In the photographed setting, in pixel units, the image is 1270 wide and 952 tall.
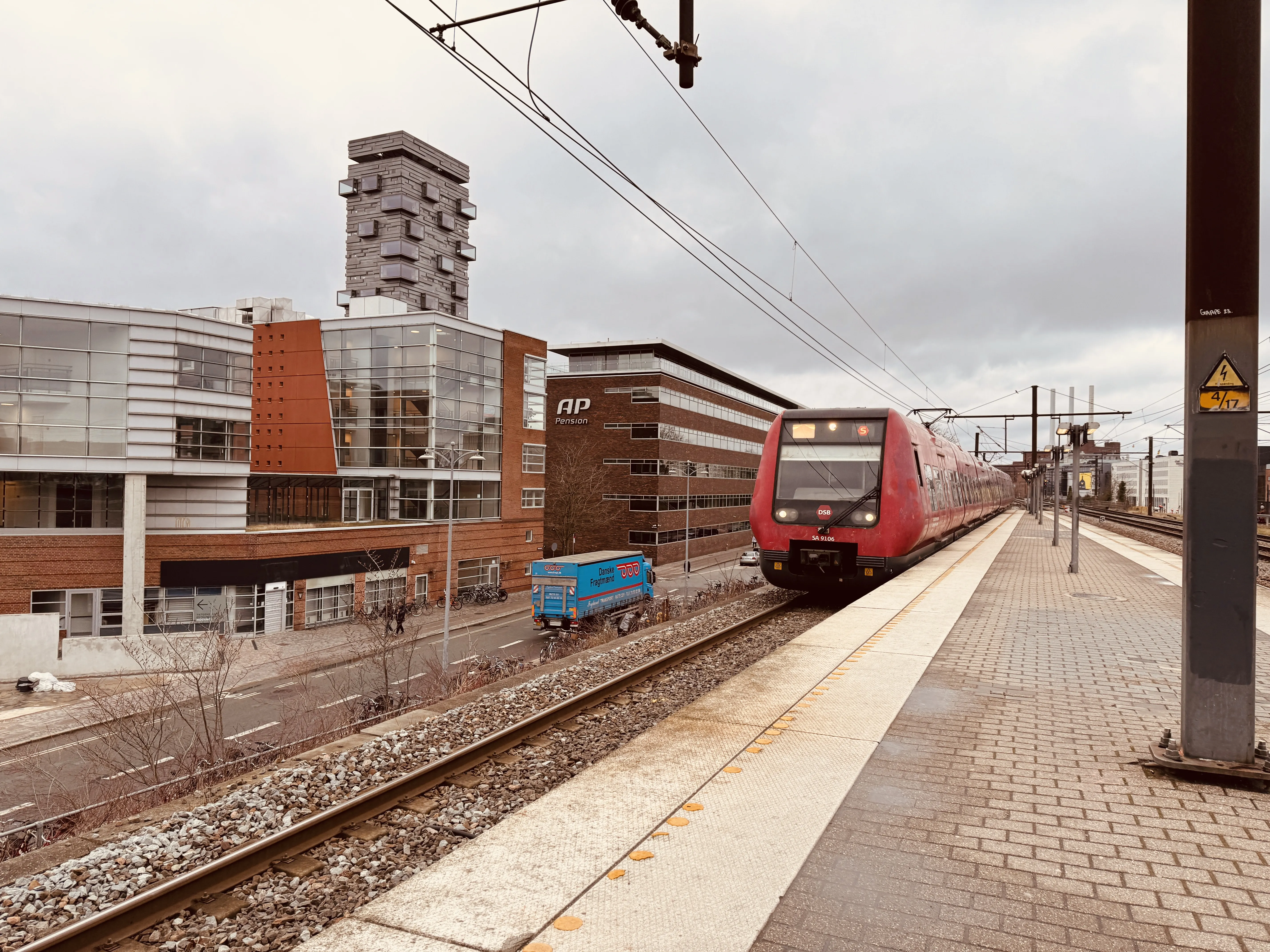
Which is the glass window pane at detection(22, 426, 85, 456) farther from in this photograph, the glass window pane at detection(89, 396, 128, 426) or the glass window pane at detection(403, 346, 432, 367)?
the glass window pane at detection(403, 346, 432, 367)

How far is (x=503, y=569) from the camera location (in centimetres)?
4100

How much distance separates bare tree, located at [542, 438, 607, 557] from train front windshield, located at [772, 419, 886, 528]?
36811 mm

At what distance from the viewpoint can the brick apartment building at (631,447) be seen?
5503 centimetres

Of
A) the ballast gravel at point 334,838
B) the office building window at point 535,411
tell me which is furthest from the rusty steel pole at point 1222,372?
the office building window at point 535,411

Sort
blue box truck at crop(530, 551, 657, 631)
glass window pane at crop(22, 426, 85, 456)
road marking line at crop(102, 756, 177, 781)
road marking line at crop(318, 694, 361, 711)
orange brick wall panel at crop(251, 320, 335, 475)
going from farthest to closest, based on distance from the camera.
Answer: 1. orange brick wall panel at crop(251, 320, 335, 475)
2. blue box truck at crop(530, 551, 657, 631)
3. glass window pane at crop(22, 426, 85, 456)
4. road marking line at crop(318, 694, 361, 711)
5. road marking line at crop(102, 756, 177, 781)

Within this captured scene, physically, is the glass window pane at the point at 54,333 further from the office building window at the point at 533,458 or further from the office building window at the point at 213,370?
the office building window at the point at 533,458

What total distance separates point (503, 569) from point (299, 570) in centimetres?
1268

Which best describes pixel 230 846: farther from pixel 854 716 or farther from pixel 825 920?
pixel 854 716

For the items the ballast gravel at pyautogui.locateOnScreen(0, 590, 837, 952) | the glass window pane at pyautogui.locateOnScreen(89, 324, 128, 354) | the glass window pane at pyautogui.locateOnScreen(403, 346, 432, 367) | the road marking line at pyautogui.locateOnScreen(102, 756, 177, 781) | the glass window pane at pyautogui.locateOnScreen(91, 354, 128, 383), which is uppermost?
the glass window pane at pyautogui.locateOnScreen(403, 346, 432, 367)

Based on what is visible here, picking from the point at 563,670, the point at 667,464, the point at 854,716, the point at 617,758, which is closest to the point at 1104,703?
the point at 854,716

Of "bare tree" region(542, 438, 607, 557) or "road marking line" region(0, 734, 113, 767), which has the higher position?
"bare tree" region(542, 438, 607, 557)

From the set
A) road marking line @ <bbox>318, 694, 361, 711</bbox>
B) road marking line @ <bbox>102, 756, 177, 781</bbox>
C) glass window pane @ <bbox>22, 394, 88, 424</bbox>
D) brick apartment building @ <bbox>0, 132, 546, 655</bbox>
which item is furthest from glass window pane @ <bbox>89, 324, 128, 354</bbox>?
road marking line @ <bbox>102, 756, 177, 781</bbox>

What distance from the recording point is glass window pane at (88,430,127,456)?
26172 mm

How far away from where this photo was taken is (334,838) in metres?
5.12
